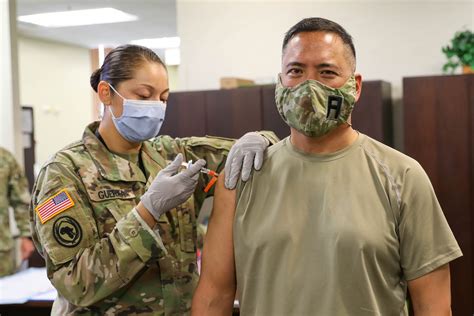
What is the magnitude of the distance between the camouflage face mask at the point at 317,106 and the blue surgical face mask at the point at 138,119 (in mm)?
579

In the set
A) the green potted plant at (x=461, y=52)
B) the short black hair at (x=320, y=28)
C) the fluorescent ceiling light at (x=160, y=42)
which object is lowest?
the short black hair at (x=320, y=28)

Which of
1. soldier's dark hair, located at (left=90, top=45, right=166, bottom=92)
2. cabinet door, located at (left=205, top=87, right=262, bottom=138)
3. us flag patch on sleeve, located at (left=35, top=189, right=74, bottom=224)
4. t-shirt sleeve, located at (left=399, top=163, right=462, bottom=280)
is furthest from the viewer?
cabinet door, located at (left=205, top=87, right=262, bottom=138)

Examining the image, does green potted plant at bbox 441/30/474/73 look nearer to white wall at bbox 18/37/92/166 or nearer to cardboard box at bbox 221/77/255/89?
cardboard box at bbox 221/77/255/89

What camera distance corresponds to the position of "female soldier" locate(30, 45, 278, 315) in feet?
5.41

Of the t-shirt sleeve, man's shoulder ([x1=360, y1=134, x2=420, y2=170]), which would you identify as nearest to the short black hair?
man's shoulder ([x1=360, y1=134, x2=420, y2=170])

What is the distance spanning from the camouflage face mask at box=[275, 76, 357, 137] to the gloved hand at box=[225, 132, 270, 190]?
0.14m

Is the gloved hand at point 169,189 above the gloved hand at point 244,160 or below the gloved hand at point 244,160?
below

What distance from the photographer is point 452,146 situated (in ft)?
12.1

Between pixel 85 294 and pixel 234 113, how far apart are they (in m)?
2.68

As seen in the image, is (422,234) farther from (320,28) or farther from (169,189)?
(169,189)

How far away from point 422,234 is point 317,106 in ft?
1.32

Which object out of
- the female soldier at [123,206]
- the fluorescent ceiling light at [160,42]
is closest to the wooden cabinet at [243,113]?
the female soldier at [123,206]

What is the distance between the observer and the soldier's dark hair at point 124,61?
1.83 meters

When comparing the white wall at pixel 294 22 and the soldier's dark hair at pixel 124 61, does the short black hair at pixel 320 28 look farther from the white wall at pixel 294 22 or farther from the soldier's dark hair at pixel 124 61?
the white wall at pixel 294 22
